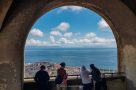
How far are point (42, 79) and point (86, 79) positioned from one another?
1.59 m

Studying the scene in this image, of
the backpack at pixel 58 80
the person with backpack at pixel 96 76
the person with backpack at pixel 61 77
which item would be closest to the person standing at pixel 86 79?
the person with backpack at pixel 96 76

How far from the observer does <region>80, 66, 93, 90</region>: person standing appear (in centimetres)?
1565

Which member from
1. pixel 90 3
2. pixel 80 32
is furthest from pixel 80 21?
pixel 90 3

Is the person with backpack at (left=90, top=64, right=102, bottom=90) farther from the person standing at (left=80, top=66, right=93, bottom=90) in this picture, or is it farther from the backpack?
the backpack

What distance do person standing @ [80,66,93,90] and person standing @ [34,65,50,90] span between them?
1.27 meters

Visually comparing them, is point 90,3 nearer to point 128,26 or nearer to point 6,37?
point 128,26

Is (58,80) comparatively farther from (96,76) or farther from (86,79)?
(96,76)

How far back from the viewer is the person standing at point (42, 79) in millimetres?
15438

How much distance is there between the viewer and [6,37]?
1507cm

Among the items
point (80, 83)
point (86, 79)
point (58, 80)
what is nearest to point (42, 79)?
point (58, 80)

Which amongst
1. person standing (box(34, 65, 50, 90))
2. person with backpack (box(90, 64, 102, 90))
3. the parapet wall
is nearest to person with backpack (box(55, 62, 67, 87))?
person standing (box(34, 65, 50, 90))

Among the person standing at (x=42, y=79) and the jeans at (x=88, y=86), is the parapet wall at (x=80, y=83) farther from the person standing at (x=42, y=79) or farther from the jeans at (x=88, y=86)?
the jeans at (x=88, y=86)

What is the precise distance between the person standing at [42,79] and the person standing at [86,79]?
127 centimetres

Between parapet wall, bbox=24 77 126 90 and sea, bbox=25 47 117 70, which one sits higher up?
sea, bbox=25 47 117 70
